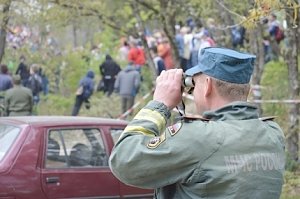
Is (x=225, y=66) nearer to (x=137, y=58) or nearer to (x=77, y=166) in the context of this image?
(x=77, y=166)

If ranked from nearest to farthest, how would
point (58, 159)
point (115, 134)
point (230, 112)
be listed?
point (230, 112) → point (58, 159) → point (115, 134)

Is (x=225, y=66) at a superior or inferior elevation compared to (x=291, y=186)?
superior

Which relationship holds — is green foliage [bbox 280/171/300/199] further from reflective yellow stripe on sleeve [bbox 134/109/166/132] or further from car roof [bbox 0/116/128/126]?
reflective yellow stripe on sleeve [bbox 134/109/166/132]

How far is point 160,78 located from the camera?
9.14 feet

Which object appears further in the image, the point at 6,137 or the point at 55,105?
the point at 55,105

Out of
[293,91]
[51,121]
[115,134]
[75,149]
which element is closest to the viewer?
[51,121]

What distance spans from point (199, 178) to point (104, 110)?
49.7 ft

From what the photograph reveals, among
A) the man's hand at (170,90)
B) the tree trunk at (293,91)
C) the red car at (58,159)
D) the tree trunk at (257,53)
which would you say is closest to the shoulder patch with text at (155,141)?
the man's hand at (170,90)

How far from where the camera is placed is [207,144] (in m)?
2.60

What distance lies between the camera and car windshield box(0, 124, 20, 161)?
23.1 ft

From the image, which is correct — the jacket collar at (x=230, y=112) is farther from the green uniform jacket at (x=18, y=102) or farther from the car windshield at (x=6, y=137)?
the green uniform jacket at (x=18, y=102)

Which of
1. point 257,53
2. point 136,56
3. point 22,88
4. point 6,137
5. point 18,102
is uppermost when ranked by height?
point 257,53

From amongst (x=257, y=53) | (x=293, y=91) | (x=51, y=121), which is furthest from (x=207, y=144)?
(x=257, y=53)

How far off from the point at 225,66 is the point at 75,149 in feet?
16.4
